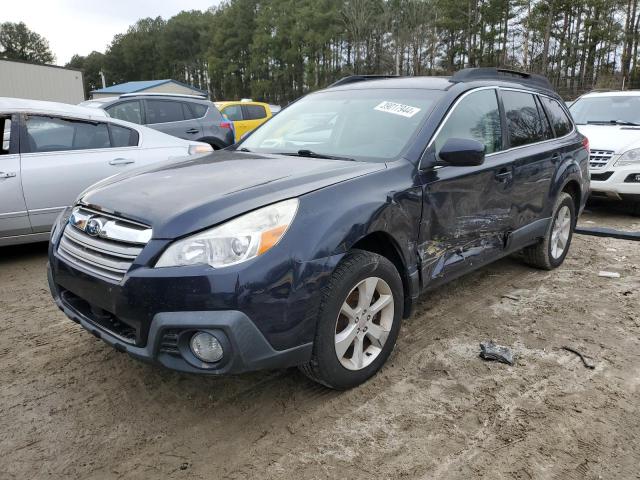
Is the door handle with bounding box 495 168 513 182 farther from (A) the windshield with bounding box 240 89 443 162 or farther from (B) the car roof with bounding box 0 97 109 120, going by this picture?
(B) the car roof with bounding box 0 97 109 120

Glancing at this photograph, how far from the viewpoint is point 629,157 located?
6930mm

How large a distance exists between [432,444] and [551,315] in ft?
6.44

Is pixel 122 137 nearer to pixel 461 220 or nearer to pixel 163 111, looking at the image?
pixel 461 220

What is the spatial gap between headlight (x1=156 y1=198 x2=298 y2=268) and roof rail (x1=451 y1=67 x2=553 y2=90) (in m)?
2.15

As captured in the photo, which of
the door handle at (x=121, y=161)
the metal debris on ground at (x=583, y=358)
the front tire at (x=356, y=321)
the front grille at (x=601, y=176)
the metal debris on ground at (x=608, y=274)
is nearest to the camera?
the front tire at (x=356, y=321)

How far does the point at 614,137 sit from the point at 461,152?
222 inches

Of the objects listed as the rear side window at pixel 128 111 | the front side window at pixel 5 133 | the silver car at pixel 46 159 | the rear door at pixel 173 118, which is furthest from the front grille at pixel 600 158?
the rear side window at pixel 128 111

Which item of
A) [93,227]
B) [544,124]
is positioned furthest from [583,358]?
[93,227]

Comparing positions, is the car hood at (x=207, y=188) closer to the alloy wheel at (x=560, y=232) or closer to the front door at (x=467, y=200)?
the front door at (x=467, y=200)

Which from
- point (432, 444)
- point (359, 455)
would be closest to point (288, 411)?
point (359, 455)

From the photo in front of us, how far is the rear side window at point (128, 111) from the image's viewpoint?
923cm

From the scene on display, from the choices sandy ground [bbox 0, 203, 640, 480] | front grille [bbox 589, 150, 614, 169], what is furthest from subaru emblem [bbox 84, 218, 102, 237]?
front grille [bbox 589, 150, 614, 169]

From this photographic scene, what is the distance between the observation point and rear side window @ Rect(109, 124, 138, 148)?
544 cm

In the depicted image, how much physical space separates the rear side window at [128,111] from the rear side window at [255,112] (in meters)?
5.15
